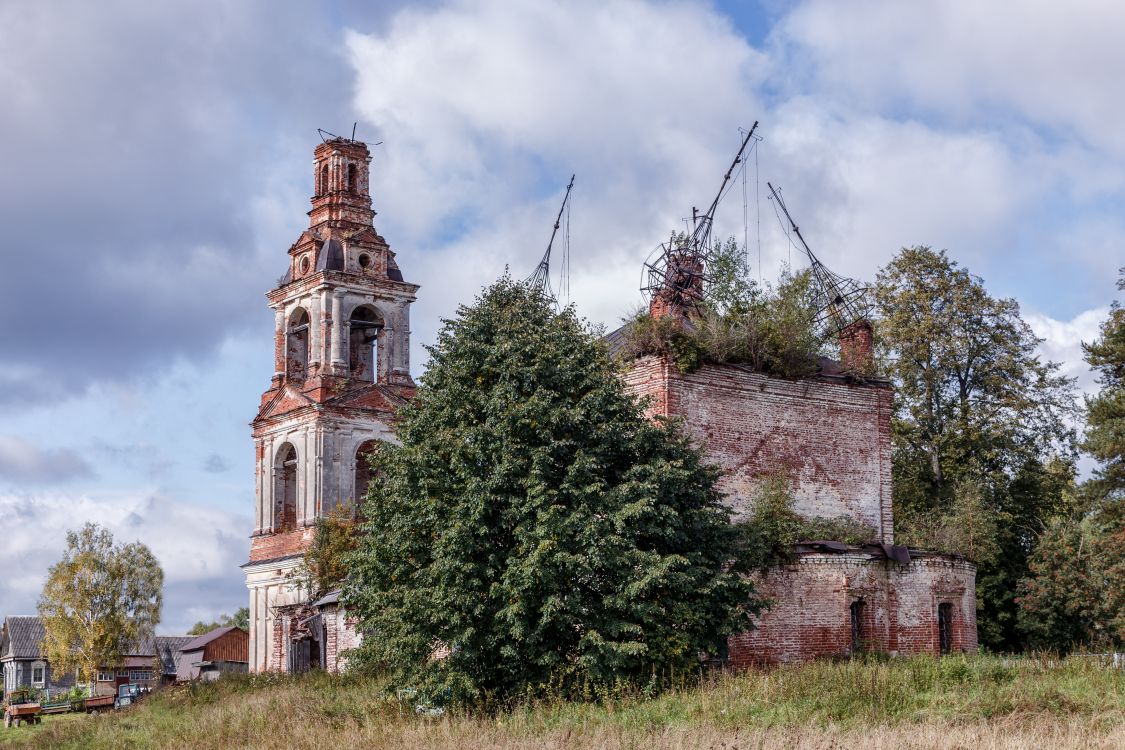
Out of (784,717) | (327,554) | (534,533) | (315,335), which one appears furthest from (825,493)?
(315,335)

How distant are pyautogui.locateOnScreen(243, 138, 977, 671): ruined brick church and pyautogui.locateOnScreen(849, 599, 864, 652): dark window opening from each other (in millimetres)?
28

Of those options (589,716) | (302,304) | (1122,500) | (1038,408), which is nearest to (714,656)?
(589,716)

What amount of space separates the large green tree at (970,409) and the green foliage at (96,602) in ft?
111

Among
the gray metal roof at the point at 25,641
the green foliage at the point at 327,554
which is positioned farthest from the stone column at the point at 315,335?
the gray metal roof at the point at 25,641

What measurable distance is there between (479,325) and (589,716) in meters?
7.32

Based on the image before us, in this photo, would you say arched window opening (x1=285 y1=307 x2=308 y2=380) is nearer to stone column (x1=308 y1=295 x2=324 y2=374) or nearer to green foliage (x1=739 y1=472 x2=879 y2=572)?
stone column (x1=308 y1=295 x2=324 y2=374)

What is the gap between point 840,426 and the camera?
28.8 meters

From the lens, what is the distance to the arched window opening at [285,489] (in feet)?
145

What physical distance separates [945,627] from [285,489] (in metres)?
25.5

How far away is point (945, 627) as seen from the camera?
86.8 feet

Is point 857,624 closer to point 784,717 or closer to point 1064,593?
point 784,717

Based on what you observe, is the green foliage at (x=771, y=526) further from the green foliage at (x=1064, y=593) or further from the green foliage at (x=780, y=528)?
the green foliage at (x=1064, y=593)

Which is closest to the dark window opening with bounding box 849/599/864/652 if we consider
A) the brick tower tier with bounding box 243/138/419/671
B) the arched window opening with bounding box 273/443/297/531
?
the brick tower tier with bounding box 243/138/419/671

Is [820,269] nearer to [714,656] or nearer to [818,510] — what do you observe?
[818,510]
